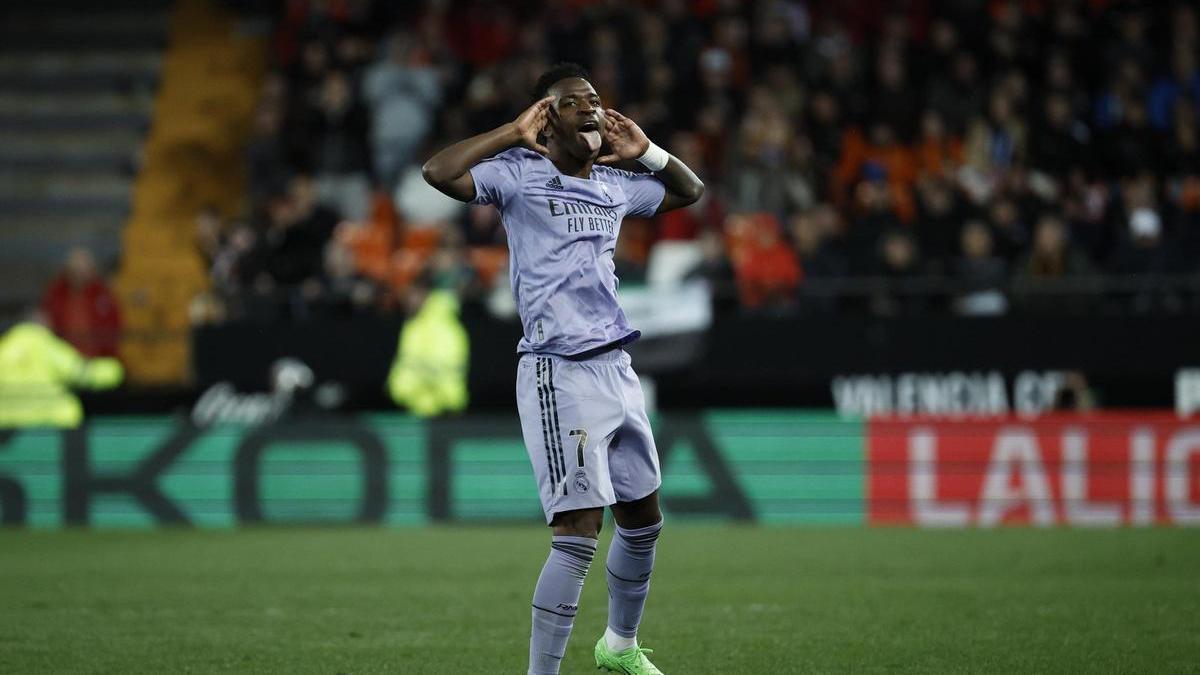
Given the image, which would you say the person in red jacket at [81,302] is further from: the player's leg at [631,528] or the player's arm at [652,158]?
the player's leg at [631,528]

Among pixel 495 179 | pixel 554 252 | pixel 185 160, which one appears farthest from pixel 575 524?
pixel 185 160

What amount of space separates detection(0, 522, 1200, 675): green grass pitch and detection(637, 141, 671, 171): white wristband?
77.4 inches

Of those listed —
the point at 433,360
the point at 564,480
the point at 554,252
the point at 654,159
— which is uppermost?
the point at 654,159

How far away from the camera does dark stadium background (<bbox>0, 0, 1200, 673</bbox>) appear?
30.9 feet

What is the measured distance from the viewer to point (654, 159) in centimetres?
642

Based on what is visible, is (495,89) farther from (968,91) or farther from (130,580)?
(130,580)

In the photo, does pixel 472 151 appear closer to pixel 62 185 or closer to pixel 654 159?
pixel 654 159

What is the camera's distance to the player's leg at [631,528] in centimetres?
606

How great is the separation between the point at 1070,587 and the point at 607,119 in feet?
14.6

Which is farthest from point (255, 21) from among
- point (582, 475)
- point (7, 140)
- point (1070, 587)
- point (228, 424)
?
point (582, 475)

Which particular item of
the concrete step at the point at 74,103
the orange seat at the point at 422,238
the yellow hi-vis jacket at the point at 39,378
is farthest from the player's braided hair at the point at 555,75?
the concrete step at the point at 74,103

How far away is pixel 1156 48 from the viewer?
1792cm

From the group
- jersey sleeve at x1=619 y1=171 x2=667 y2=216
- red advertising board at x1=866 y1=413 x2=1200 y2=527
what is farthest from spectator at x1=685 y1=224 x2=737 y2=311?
jersey sleeve at x1=619 y1=171 x2=667 y2=216

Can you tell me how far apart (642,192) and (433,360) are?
8549 mm
